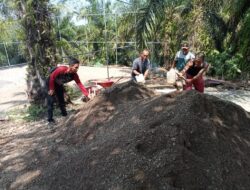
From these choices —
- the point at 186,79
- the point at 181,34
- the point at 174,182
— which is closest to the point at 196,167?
the point at 174,182

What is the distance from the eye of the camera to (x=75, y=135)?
16.6 feet

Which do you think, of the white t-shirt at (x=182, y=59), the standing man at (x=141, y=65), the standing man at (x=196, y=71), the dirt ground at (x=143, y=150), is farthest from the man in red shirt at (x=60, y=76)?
the white t-shirt at (x=182, y=59)

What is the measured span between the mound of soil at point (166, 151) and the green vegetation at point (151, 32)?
316cm

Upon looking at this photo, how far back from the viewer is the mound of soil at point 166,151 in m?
3.15

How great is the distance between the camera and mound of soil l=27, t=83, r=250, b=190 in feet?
10.3

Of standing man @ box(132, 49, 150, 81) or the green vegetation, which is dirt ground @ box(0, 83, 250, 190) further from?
the green vegetation

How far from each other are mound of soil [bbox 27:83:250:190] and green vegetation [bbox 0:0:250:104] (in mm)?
3156

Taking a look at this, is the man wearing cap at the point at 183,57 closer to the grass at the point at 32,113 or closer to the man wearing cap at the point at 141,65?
the man wearing cap at the point at 141,65

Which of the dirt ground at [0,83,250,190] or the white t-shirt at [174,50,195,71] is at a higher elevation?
the white t-shirt at [174,50,195,71]

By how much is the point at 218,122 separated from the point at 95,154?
5.07ft

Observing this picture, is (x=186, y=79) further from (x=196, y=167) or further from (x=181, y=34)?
(x=181, y=34)

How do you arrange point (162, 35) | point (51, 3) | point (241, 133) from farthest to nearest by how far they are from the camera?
1. point (162, 35)
2. point (51, 3)
3. point (241, 133)

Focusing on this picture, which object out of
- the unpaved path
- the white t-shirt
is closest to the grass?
the unpaved path

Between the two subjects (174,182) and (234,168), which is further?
(234,168)
